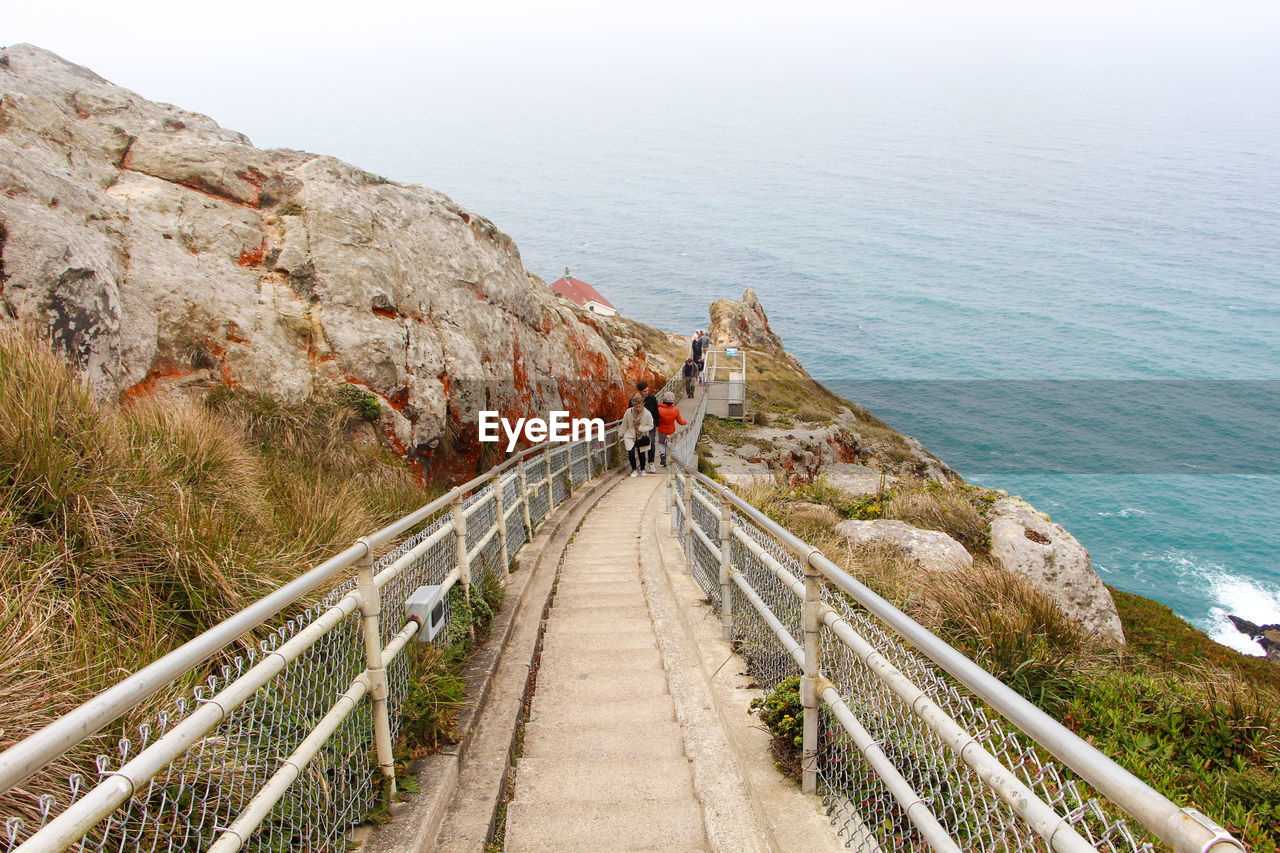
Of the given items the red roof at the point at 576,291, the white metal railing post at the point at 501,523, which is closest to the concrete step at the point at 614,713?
the white metal railing post at the point at 501,523

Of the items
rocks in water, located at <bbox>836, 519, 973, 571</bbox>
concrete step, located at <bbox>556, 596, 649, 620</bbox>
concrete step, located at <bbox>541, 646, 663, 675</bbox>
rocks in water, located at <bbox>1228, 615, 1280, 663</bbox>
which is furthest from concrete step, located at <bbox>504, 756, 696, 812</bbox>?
rocks in water, located at <bbox>1228, 615, 1280, 663</bbox>

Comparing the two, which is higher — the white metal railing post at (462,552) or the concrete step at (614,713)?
the white metal railing post at (462,552)

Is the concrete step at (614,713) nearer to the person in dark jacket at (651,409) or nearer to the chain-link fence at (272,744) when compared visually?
the chain-link fence at (272,744)

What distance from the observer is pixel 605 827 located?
3.39 m

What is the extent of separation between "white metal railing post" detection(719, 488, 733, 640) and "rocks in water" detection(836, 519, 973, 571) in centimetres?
316

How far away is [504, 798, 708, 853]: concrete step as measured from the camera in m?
3.27

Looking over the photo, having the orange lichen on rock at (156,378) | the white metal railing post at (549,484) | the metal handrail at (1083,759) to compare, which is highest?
the orange lichen on rock at (156,378)

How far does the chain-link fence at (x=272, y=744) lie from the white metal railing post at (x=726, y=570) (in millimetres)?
1961

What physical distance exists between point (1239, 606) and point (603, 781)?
1563 inches

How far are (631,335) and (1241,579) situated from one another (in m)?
32.7

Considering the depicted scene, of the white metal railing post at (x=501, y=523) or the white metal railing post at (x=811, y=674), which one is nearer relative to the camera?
the white metal railing post at (x=811, y=674)

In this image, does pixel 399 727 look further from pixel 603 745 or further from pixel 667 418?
pixel 667 418

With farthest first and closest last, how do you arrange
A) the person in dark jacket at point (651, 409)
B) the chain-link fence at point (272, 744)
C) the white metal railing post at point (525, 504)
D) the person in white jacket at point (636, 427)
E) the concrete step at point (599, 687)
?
1. the person in white jacket at point (636, 427)
2. the person in dark jacket at point (651, 409)
3. the white metal railing post at point (525, 504)
4. the concrete step at point (599, 687)
5. the chain-link fence at point (272, 744)

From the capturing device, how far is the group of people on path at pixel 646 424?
47.1ft
